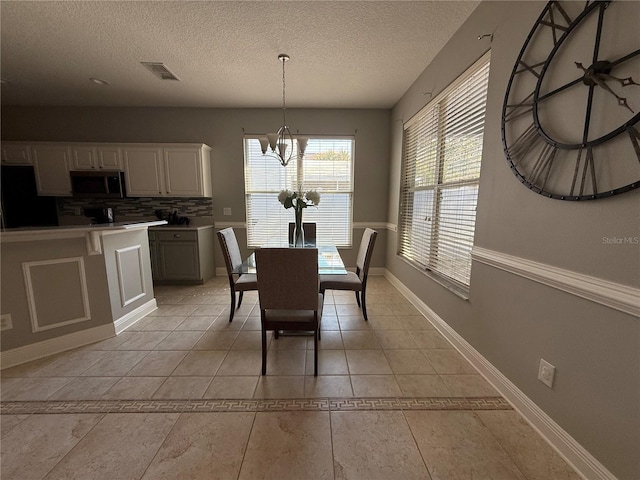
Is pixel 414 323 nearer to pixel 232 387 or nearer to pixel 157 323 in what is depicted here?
pixel 232 387

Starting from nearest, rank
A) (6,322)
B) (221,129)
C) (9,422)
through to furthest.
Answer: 1. (9,422)
2. (6,322)
3. (221,129)

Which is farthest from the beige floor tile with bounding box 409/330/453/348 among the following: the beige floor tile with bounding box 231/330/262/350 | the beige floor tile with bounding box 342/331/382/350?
the beige floor tile with bounding box 231/330/262/350

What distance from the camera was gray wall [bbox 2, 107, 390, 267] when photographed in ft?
12.4

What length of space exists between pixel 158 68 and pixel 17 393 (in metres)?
3.10

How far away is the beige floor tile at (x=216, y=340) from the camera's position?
2119 millimetres

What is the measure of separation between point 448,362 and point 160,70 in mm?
4073

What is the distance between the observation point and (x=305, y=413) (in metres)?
1.45

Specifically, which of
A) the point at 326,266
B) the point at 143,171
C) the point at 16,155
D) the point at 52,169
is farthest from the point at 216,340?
the point at 16,155

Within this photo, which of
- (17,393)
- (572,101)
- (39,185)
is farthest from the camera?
(39,185)

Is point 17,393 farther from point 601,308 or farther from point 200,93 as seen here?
point 200,93

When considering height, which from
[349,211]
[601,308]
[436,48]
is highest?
[436,48]

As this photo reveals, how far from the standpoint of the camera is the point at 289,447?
124 centimetres

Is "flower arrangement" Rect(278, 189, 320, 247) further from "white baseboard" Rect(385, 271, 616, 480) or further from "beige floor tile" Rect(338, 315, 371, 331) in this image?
"white baseboard" Rect(385, 271, 616, 480)

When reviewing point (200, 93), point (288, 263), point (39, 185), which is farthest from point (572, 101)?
point (39, 185)
